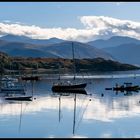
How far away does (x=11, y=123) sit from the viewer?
50.4 meters

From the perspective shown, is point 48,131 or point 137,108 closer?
point 48,131

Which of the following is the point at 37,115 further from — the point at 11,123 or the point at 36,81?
the point at 36,81

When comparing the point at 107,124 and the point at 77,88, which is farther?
the point at 77,88

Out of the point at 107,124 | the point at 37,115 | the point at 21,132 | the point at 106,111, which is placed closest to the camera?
the point at 21,132

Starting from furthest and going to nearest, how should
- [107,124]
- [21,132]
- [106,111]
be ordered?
[106,111], [107,124], [21,132]

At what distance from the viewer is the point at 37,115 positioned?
2282 inches

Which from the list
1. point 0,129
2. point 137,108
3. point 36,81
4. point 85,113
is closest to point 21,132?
point 0,129

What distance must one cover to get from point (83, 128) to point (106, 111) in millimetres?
16571

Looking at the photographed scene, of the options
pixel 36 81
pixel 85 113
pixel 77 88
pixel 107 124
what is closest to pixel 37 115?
pixel 85 113

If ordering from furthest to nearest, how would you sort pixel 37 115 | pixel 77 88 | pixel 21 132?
pixel 77 88
pixel 37 115
pixel 21 132

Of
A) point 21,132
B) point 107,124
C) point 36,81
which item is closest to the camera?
point 21,132

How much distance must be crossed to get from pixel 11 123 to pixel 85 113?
45.6 ft

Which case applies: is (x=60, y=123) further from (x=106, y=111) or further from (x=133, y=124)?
(x=106, y=111)

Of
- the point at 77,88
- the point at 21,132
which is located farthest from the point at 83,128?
the point at 77,88
